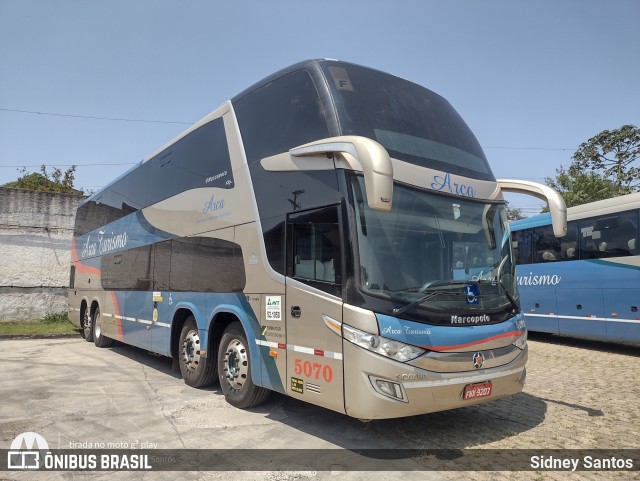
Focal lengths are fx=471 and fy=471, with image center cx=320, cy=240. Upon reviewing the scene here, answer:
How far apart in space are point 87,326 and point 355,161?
11881 mm

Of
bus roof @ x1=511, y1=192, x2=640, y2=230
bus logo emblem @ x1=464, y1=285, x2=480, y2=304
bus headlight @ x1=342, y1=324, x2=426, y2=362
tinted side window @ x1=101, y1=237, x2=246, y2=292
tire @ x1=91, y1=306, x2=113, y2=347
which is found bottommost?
tire @ x1=91, y1=306, x2=113, y2=347

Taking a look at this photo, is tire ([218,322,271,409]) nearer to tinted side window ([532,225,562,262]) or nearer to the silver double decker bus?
the silver double decker bus

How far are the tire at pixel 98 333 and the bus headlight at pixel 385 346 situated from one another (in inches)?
391

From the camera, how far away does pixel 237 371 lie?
21.0ft

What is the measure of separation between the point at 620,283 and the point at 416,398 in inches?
338

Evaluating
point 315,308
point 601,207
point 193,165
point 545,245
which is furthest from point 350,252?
point 545,245

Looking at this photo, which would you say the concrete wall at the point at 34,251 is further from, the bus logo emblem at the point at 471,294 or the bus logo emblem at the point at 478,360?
the bus logo emblem at the point at 478,360

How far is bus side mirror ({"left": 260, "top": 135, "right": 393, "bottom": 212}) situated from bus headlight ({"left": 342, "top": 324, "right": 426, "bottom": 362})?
1.21 m

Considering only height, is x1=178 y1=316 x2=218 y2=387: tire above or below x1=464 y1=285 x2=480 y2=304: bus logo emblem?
below

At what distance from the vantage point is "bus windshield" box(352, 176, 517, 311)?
464 cm

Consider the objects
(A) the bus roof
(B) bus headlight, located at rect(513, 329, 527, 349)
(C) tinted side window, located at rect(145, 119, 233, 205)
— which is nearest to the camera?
(B) bus headlight, located at rect(513, 329, 527, 349)

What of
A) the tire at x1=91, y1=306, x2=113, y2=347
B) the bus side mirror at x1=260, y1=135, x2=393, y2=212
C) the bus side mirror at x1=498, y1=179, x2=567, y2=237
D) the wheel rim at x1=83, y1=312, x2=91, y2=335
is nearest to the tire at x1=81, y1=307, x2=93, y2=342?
the wheel rim at x1=83, y1=312, x2=91, y2=335

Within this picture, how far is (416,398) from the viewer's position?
448 centimetres

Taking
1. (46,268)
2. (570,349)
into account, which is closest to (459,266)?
(570,349)
